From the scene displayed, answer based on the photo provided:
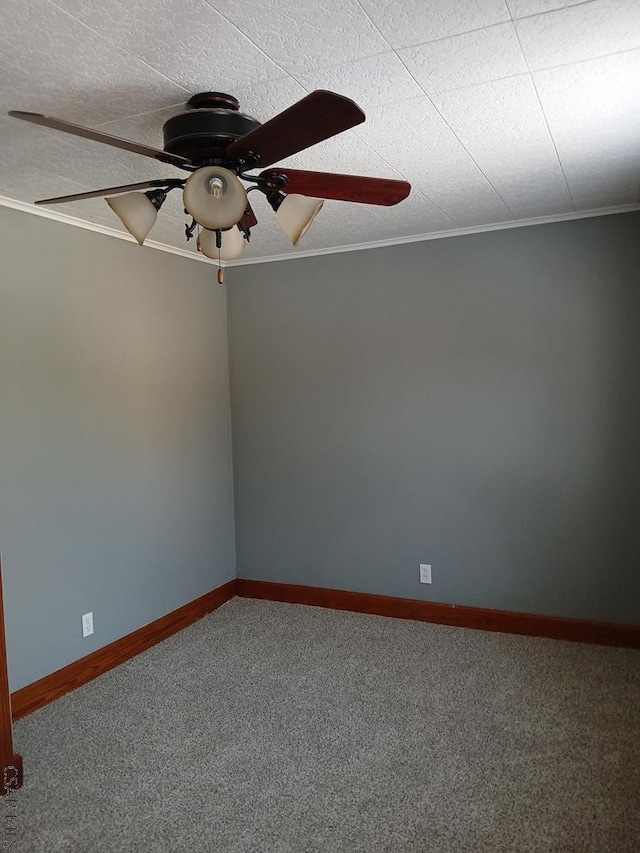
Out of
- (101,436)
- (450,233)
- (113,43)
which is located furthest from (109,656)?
(450,233)

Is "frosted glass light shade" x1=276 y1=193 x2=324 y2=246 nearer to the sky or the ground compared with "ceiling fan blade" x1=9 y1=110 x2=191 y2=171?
nearer to the ground

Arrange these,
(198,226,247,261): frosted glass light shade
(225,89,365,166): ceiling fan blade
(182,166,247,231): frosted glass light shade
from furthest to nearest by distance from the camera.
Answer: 1. (198,226,247,261): frosted glass light shade
2. (182,166,247,231): frosted glass light shade
3. (225,89,365,166): ceiling fan blade

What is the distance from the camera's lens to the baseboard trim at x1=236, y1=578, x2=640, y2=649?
3.50 metres

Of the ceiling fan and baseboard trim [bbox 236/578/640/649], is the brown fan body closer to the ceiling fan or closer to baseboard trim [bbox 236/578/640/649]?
the ceiling fan

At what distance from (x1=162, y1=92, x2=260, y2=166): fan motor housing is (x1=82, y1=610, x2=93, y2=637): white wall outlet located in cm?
234

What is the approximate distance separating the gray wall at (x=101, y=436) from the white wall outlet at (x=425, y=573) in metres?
1.34

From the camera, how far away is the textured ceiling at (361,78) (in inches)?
58.4

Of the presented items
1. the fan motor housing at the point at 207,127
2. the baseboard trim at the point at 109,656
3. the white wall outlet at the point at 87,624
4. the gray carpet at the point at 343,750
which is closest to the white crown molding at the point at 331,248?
the fan motor housing at the point at 207,127

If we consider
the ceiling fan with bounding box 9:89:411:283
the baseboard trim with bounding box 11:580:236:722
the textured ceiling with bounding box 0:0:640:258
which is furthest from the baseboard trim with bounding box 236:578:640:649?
the ceiling fan with bounding box 9:89:411:283

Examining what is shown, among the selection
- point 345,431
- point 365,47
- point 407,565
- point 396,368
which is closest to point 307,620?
point 407,565

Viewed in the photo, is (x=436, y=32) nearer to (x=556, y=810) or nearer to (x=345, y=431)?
(x=556, y=810)

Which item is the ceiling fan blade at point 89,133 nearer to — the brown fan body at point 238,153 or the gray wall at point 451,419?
the brown fan body at point 238,153

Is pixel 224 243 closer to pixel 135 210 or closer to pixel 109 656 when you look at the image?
pixel 135 210

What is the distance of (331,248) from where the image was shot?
4012 millimetres
